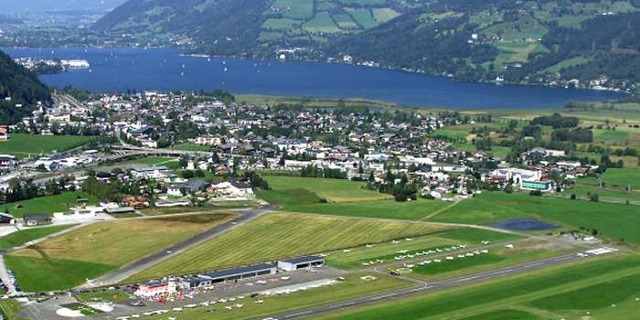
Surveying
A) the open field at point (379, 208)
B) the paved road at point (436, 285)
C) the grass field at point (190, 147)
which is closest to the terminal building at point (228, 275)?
the paved road at point (436, 285)

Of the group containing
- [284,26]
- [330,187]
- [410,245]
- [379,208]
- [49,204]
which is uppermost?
[284,26]

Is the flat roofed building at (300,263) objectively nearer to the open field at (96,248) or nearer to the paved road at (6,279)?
the open field at (96,248)

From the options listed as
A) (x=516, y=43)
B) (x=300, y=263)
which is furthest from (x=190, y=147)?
(x=516, y=43)

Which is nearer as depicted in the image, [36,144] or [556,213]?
[556,213]

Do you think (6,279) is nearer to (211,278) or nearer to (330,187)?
(211,278)

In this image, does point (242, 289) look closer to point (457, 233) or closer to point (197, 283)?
point (197, 283)

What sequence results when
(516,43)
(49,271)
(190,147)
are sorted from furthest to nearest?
(516,43)
(190,147)
(49,271)

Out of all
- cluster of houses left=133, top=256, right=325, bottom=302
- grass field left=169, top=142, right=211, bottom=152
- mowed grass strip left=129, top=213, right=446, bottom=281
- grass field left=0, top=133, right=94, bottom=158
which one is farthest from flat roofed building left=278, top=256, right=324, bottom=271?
grass field left=169, top=142, right=211, bottom=152

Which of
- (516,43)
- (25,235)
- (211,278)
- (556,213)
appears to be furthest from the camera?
(516,43)
